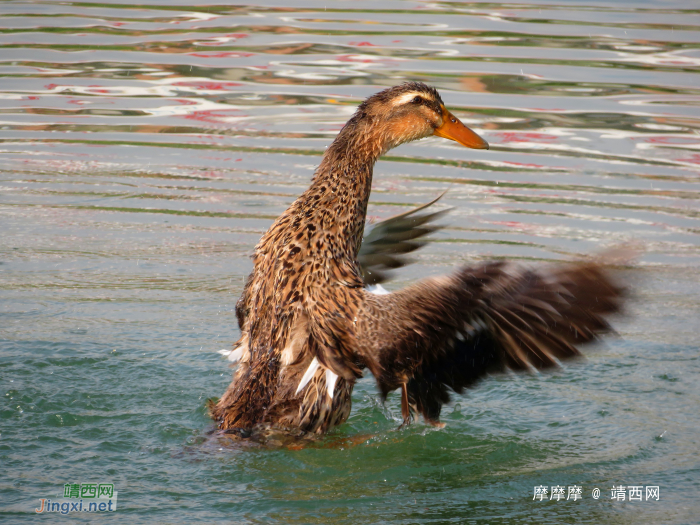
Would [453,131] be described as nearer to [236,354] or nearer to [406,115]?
[406,115]

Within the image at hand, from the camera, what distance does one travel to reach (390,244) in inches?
244

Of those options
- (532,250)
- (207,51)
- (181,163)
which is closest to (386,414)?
(532,250)

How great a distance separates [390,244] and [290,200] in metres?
3.11

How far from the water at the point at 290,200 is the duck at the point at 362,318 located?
25cm

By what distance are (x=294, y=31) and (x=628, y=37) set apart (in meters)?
4.78

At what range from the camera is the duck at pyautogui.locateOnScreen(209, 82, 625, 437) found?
4621mm

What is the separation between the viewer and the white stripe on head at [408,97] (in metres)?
5.55

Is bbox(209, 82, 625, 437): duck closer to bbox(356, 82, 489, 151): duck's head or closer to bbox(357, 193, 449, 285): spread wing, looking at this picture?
bbox(356, 82, 489, 151): duck's head

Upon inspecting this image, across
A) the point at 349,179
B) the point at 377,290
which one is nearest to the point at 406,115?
the point at 349,179

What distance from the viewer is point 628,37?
13.2 m

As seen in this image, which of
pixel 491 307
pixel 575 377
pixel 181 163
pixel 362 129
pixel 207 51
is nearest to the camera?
pixel 491 307

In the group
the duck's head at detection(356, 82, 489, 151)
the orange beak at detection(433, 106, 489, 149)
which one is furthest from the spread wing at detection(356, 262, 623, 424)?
the orange beak at detection(433, 106, 489, 149)

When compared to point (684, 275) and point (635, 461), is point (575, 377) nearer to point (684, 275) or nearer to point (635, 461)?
point (635, 461)

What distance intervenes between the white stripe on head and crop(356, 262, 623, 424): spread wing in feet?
4.21
